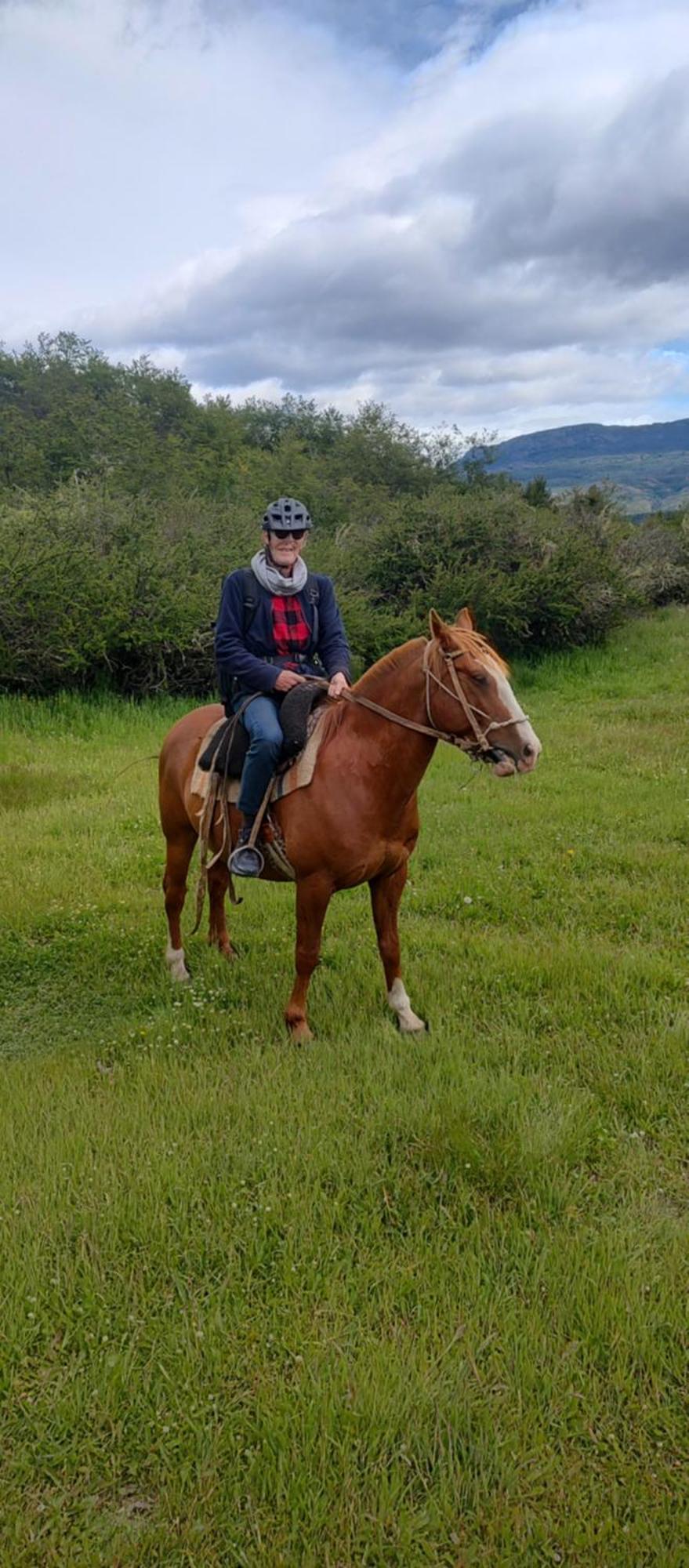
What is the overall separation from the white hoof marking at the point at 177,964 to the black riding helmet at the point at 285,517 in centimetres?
288

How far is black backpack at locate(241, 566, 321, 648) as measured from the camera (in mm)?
4902

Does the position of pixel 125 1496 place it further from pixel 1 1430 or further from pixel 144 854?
pixel 144 854

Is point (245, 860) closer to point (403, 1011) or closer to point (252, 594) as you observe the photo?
point (403, 1011)

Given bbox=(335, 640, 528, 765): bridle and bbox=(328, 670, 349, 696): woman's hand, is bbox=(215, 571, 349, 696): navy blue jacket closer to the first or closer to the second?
bbox=(328, 670, 349, 696): woman's hand

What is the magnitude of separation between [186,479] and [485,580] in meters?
20.0

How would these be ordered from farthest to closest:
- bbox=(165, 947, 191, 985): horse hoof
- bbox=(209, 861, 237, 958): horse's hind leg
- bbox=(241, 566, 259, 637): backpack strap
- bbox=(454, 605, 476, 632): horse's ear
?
bbox=(209, 861, 237, 958): horse's hind leg
bbox=(165, 947, 191, 985): horse hoof
bbox=(241, 566, 259, 637): backpack strap
bbox=(454, 605, 476, 632): horse's ear

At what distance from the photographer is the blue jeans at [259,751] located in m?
4.69

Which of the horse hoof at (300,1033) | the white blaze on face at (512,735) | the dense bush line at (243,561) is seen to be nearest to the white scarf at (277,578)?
the white blaze on face at (512,735)

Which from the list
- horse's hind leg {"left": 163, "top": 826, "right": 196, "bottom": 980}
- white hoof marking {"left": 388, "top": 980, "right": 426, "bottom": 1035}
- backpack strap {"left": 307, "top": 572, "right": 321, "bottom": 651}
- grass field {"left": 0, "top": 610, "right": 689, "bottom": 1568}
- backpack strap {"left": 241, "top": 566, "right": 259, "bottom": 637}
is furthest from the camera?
horse's hind leg {"left": 163, "top": 826, "right": 196, "bottom": 980}

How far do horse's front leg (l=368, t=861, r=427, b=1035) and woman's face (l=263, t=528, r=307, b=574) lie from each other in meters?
1.88

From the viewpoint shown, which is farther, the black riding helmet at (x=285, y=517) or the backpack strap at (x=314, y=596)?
the backpack strap at (x=314, y=596)

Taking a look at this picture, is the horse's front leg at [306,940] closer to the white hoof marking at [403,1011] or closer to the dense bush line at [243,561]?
the white hoof marking at [403,1011]

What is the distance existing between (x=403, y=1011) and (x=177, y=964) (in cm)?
173

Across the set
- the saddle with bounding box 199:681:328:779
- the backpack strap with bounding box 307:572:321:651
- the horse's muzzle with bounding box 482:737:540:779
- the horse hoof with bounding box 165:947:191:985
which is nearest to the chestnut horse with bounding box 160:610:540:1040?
the horse's muzzle with bounding box 482:737:540:779
